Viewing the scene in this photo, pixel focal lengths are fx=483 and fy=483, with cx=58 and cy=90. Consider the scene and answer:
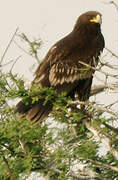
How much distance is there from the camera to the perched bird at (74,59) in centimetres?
606

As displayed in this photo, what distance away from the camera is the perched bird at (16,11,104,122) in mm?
6062

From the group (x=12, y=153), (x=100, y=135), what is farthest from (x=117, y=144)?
(x=12, y=153)

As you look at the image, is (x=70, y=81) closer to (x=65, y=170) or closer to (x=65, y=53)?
(x=65, y=53)

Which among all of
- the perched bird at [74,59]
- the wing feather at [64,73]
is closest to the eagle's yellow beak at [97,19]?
the perched bird at [74,59]

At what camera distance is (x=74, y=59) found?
20.5 feet

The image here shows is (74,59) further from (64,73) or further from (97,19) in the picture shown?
(97,19)

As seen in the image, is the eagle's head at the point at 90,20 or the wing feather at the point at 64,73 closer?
the wing feather at the point at 64,73

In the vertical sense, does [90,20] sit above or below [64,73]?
above

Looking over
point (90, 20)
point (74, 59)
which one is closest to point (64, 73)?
point (74, 59)

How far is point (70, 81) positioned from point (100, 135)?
1435 millimetres

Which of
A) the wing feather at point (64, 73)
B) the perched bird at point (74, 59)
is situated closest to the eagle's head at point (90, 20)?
the perched bird at point (74, 59)

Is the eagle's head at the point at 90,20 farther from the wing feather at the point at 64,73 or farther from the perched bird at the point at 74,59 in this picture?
the wing feather at the point at 64,73

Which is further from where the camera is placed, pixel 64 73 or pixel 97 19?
pixel 97 19

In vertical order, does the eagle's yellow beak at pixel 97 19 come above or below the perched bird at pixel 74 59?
above
